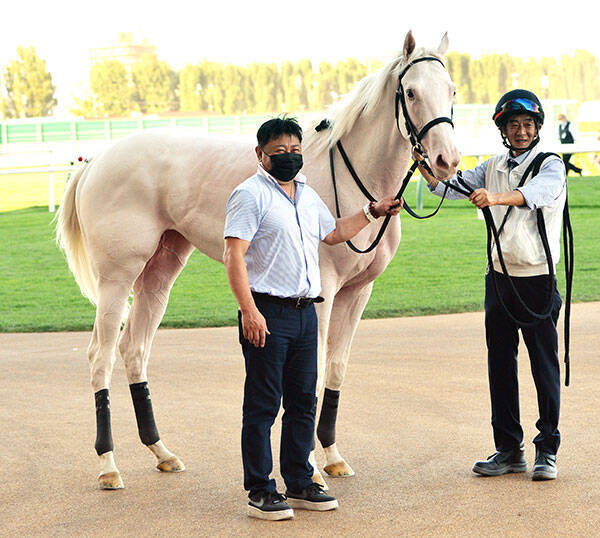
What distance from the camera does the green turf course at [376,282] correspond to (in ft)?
30.4

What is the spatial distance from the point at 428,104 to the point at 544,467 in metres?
1.72

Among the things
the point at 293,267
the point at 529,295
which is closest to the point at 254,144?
the point at 293,267

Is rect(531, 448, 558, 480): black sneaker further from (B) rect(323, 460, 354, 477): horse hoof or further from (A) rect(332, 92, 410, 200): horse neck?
(A) rect(332, 92, 410, 200): horse neck

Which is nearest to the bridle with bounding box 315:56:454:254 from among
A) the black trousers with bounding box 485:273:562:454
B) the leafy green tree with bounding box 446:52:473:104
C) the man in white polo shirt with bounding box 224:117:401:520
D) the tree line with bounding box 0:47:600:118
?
the man in white polo shirt with bounding box 224:117:401:520

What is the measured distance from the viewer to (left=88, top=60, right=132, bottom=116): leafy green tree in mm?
79500

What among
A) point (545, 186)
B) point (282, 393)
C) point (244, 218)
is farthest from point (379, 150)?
point (282, 393)

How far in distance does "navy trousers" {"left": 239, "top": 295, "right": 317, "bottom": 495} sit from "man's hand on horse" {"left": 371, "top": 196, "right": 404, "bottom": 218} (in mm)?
484

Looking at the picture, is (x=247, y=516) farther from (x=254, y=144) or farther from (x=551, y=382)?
(x=254, y=144)

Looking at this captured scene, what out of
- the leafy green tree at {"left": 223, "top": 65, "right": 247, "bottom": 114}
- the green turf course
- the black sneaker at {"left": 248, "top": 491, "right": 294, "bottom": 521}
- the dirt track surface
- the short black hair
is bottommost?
the green turf course

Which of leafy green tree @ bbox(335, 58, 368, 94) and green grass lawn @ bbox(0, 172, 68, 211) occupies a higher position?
leafy green tree @ bbox(335, 58, 368, 94)

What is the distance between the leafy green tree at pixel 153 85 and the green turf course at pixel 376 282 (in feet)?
218

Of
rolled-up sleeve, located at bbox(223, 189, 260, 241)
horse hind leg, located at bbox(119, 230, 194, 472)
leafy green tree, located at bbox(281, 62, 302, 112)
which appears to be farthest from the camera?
leafy green tree, located at bbox(281, 62, 302, 112)

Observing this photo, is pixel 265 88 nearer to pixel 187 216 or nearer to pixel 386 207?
pixel 187 216

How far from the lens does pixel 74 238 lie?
514 centimetres
